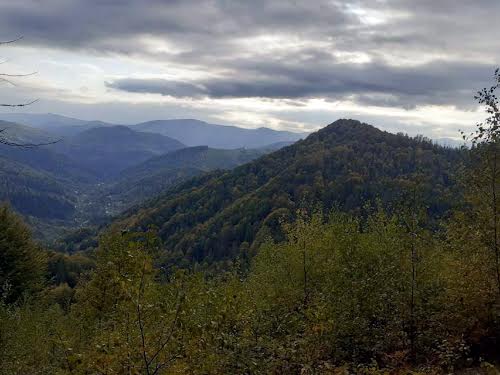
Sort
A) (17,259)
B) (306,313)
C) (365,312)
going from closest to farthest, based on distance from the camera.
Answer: (306,313)
(365,312)
(17,259)

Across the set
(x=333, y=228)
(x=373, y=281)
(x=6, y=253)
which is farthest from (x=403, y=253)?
(x=6, y=253)

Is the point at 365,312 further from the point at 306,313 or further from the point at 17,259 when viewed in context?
the point at 17,259

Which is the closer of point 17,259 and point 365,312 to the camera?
point 365,312

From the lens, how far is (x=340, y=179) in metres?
188

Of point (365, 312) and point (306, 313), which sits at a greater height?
point (306, 313)

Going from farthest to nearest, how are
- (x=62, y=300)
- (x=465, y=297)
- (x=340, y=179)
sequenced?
(x=340, y=179) → (x=62, y=300) → (x=465, y=297)

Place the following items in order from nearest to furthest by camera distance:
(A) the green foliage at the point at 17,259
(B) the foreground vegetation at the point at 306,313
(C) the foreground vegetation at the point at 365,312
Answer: (B) the foreground vegetation at the point at 306,313 < (C) the foreground vegetation at the point at 365,312 < (A) the green foliage at the point at 17,259

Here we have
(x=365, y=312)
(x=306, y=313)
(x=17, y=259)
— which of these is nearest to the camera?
(x=306, y=313)

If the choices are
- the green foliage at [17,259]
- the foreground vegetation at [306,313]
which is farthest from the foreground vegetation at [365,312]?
the green foliage at [17,259]

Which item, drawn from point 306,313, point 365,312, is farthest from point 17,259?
point 306,313

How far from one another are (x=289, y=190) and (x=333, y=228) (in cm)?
16259

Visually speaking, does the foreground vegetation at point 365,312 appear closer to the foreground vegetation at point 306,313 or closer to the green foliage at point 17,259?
the foreground vegetation at point 306,313

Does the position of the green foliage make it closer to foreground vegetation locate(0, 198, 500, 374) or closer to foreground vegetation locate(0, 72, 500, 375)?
foreground vegetation locate(0, 198, 500, 374)

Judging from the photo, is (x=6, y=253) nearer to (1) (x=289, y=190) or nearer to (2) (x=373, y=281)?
→ (2) (x=373, y=281)
